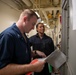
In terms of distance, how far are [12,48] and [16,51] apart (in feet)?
0.24

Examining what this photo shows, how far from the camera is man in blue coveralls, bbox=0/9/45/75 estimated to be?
1.31m

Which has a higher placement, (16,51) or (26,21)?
(26,21)

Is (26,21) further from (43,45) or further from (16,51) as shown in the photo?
(43,45)

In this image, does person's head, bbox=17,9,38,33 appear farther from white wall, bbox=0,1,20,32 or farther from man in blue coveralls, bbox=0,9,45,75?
white wall, bbox=0,1,20,32

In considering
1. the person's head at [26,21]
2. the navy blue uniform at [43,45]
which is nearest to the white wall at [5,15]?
the navy blue uniform at [43,45]

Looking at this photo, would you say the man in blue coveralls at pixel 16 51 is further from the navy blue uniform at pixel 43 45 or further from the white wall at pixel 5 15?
the white wall at pixel 5 15

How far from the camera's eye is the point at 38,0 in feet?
18.9

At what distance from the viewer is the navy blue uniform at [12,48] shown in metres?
1.31

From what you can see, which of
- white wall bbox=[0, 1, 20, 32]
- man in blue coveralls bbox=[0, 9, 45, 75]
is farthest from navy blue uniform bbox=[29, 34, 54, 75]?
white wall bbox=[0, 1, 20, 32]

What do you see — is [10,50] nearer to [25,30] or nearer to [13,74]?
[13,74]

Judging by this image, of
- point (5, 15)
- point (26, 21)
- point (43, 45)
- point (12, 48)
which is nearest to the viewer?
point (12, 48)

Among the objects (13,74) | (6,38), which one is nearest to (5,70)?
(13,74)

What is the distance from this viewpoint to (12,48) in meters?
1.36

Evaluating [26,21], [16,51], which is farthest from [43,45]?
[16,51]
